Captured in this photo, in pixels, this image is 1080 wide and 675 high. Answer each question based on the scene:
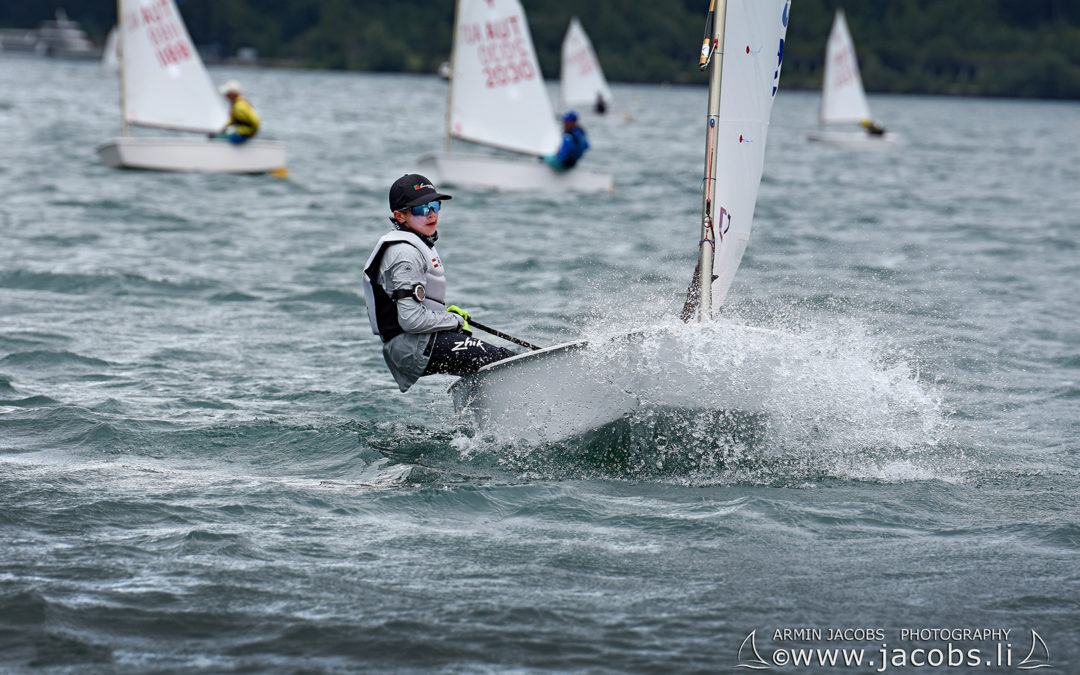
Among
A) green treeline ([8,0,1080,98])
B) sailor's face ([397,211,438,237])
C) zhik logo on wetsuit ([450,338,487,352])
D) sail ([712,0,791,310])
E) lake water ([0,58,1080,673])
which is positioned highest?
green treeline ([8,0,1080,98])

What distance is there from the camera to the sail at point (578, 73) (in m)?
41.6

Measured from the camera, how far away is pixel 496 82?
19.5 meters

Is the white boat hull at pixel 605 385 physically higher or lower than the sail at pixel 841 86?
lower

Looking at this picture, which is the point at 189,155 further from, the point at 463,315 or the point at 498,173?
the point at 463,315

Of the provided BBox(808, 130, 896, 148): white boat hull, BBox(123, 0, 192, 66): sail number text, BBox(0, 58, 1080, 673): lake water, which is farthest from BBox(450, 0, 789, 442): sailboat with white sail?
BBox(808, 130, 896, 148): white boat hull

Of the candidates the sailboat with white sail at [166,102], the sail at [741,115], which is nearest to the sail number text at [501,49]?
the sailboat with white sail at [166,102]

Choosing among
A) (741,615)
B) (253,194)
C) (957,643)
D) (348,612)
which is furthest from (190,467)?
(253,194)

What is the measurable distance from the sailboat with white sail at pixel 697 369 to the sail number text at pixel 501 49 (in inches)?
518

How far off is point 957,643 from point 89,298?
27.7ft

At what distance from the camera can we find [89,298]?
10.9 meters

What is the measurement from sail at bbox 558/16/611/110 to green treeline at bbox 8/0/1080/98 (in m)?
59.5

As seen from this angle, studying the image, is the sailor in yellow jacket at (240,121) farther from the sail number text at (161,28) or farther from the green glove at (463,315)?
the green glove at (463,315)

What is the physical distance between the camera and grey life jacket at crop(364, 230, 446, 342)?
632 centimetres

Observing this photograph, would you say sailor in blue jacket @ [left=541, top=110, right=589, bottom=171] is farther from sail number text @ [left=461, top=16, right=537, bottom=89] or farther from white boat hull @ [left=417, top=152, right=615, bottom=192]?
sail number text @ [left=461, top=16, right=537, bottom=89]
